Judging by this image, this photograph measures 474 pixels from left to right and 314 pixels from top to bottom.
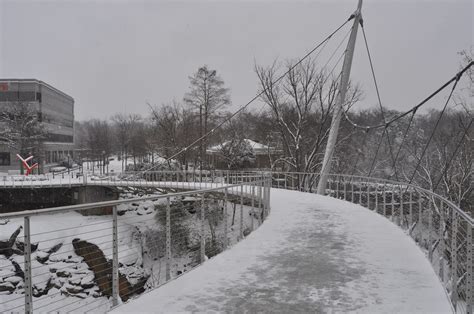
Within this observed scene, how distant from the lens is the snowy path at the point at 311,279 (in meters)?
3.94

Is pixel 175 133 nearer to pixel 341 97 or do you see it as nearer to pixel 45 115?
pixel 341 97

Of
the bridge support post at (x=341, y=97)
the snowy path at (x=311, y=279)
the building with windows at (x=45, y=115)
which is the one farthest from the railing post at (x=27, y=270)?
the building with windows at (x=45, y=115)

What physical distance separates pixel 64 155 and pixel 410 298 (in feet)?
227

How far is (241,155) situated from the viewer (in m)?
40.2

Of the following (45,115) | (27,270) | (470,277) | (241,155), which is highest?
(45,115)

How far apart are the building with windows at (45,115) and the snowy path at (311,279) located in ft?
127

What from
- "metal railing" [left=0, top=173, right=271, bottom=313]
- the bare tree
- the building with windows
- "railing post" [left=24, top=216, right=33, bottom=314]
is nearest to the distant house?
the bare tree

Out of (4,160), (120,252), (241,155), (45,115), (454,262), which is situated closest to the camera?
(454,262)

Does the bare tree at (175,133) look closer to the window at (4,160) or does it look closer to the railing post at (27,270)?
the window at (4,160)

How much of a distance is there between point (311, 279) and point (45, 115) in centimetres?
5741

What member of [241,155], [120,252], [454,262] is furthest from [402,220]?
[241,155]

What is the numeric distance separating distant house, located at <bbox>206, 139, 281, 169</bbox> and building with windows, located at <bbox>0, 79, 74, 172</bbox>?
1816 centimetres

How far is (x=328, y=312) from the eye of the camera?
12.3 feet

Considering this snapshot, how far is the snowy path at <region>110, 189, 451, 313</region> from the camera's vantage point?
3.94 meters
